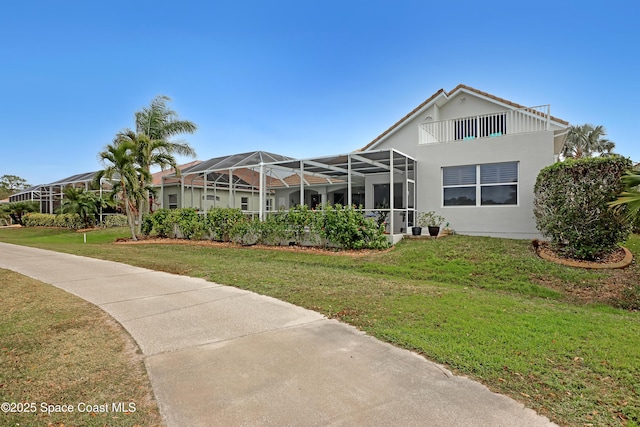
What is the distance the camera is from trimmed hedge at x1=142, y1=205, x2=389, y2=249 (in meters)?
12.3

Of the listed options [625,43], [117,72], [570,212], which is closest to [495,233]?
[570,212]

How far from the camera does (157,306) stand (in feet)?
18.9

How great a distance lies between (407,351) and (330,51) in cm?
1505

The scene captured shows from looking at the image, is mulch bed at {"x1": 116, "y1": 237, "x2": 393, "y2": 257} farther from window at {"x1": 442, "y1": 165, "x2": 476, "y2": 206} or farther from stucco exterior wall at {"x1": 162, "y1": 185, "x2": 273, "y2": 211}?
stucco exterior wall at {"x1": 162, "y1": 185, "x2": 273, "y2": 211}

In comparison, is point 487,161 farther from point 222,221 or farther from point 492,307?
point 222,221

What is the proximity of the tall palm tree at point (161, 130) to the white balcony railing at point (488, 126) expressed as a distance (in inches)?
532

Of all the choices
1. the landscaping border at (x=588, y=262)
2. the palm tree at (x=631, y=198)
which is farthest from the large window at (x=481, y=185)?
the palm tree at (x=631, y=198)

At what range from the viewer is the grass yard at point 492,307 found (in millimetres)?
3230

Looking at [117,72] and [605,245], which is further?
[117,72]

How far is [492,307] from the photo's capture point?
584 cm

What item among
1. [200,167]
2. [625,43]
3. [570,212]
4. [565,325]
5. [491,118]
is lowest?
[565,325]

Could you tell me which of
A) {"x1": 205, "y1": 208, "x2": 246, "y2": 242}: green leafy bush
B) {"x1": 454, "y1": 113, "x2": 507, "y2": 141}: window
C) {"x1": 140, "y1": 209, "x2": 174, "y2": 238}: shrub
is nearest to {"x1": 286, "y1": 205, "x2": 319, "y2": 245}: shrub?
{"x1": 205, "y1": 208, "x2": 246, "y2": 242}: green leafy bush

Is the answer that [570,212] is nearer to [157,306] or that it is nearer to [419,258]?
[419,258]

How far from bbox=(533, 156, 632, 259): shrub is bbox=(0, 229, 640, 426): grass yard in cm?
87
